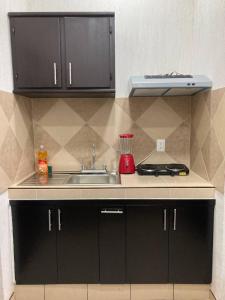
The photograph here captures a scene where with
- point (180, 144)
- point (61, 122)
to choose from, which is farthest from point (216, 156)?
point (61, 122)

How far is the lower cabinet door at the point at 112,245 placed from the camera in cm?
177

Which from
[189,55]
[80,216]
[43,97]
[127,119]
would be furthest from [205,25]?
[80,216]

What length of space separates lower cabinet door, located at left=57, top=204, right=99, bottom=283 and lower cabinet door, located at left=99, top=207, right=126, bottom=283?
45 mm

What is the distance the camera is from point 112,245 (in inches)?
70.9

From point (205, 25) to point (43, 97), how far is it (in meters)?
1.47

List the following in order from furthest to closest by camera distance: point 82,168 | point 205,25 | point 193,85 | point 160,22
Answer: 1. point 82,168
2. point 160,22
3. point 205,25
4. point 193,85

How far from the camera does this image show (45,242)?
181cm

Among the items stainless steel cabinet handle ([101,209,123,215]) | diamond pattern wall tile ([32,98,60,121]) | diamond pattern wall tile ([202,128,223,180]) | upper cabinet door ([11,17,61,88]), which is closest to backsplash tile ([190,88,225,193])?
diamond pattern wall tile ([202,128,223,180])

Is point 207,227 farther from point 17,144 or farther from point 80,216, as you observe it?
point 17,144

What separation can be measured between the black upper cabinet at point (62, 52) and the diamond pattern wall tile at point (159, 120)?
1.68ft

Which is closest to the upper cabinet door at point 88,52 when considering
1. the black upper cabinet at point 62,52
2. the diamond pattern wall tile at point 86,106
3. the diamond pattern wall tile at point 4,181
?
the black upper cabinet at point 62,52

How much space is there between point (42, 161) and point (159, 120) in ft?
3.76

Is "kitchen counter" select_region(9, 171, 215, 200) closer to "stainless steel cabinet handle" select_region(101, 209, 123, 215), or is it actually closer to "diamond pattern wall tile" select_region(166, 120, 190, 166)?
"stainless steel cabinet handle" select_region(101, 209, 123, 215)

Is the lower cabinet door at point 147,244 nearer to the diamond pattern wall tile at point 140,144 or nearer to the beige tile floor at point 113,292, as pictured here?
the beige tile floor at point 113,292
